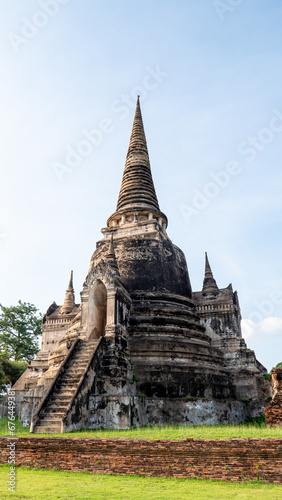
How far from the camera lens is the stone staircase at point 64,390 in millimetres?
9789

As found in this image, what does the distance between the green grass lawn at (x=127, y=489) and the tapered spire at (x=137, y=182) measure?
1499 centimetres

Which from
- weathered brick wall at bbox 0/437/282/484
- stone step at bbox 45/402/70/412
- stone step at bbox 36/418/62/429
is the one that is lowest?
weathered brick wall at bbox 0/437/282/484

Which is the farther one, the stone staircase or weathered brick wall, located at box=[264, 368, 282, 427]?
weathered brick wall, located at box=[264, 368, 282, 427]

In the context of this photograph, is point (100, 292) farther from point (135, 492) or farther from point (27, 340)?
point (27, 340)

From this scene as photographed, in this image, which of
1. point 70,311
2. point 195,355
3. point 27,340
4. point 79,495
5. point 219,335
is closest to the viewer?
point 79,495

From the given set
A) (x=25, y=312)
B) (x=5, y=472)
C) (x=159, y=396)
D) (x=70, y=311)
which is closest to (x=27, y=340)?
(x=25, y=312)

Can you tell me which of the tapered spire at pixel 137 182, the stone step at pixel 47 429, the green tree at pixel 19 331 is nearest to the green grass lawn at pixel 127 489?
the stone step at pixel 47 429

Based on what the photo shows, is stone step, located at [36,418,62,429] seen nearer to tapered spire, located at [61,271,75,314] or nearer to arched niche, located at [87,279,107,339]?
arched niche, located at [87,279,107,339]

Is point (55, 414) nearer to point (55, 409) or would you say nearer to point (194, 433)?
point (55, 409)

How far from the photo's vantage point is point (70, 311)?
22.6 meters

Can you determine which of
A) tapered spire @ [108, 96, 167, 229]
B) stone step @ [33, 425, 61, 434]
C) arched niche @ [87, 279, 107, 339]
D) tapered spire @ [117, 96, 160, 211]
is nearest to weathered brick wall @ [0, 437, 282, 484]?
stone step @ [33, 425, 61, 434]

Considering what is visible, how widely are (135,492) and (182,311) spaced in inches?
420

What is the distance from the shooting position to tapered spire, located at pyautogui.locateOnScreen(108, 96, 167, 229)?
2077 cm

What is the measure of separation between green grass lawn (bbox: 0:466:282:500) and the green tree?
29138 millimetres
